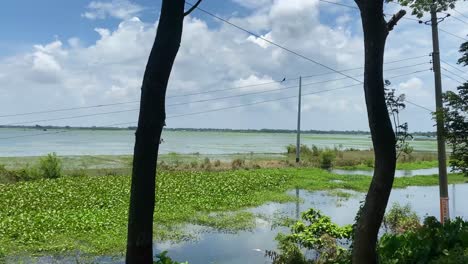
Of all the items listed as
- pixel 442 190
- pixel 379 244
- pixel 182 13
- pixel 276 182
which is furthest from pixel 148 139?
pixel 276 182

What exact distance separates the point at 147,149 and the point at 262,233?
1143cm

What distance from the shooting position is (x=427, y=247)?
23.2ft

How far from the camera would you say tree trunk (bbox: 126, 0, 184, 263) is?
3.19 m

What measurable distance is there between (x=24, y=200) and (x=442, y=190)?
14191mm

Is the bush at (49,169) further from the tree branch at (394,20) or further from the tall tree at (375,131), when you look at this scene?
the tree branch at (394,20)

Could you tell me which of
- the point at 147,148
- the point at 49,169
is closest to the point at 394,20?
the point at 147,148

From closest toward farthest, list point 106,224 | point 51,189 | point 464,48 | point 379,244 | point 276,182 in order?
1. point 379,244
2. point 464,48
3. point 106,224
4. point 51,189
5. point 276,182

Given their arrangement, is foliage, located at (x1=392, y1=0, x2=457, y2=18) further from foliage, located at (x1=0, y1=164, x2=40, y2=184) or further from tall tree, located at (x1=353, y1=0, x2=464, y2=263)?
foliage, located at (x1=0, y1=164, x2=40, y2=184)

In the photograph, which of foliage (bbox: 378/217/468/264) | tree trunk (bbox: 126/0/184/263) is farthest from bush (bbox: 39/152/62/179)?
tree trunk (bbox: 126/0/184/263)

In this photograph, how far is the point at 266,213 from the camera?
17.4m

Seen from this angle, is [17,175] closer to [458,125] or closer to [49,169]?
[49,169]

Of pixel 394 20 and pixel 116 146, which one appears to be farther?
pixel 116 146

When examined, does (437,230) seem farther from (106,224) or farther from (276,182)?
(276,182)

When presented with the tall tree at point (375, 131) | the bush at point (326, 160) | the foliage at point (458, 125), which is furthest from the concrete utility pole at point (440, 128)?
the bush at point (326, 160)
